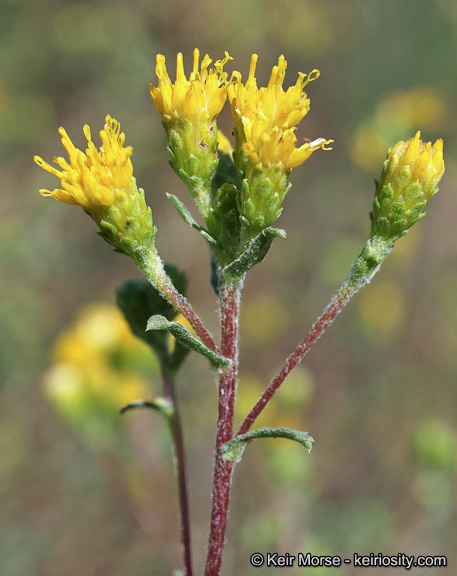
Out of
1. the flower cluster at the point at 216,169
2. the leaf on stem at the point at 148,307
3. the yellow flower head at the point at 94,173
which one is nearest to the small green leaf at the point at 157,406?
the leaf on stem at the point at 148,307

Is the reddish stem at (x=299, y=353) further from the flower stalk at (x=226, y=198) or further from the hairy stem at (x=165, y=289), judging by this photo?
the hairy stem at (x=165, y=289)

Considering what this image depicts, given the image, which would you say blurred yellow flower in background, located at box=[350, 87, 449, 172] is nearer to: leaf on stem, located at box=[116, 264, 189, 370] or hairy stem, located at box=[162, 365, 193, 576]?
leaf on stem, located at box=[116, 264, 189, 370]

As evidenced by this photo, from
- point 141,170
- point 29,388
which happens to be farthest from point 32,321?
point 141,170

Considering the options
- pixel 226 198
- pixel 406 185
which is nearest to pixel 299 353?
pixel 226 198

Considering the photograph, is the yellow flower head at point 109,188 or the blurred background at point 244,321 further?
the blurred background at point 244,321

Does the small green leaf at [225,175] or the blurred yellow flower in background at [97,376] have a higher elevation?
the blurred yellow flower in background at [97,376]

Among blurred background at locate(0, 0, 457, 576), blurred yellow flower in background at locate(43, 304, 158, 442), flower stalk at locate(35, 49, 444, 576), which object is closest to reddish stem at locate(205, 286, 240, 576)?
flower stalk at locate(35, 49, 444, 576)

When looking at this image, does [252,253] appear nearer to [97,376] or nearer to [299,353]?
[299,353]

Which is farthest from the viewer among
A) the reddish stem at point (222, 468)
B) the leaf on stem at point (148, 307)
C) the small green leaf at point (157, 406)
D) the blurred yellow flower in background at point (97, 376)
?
the blurred yellow flower in background at point (97, 376)
